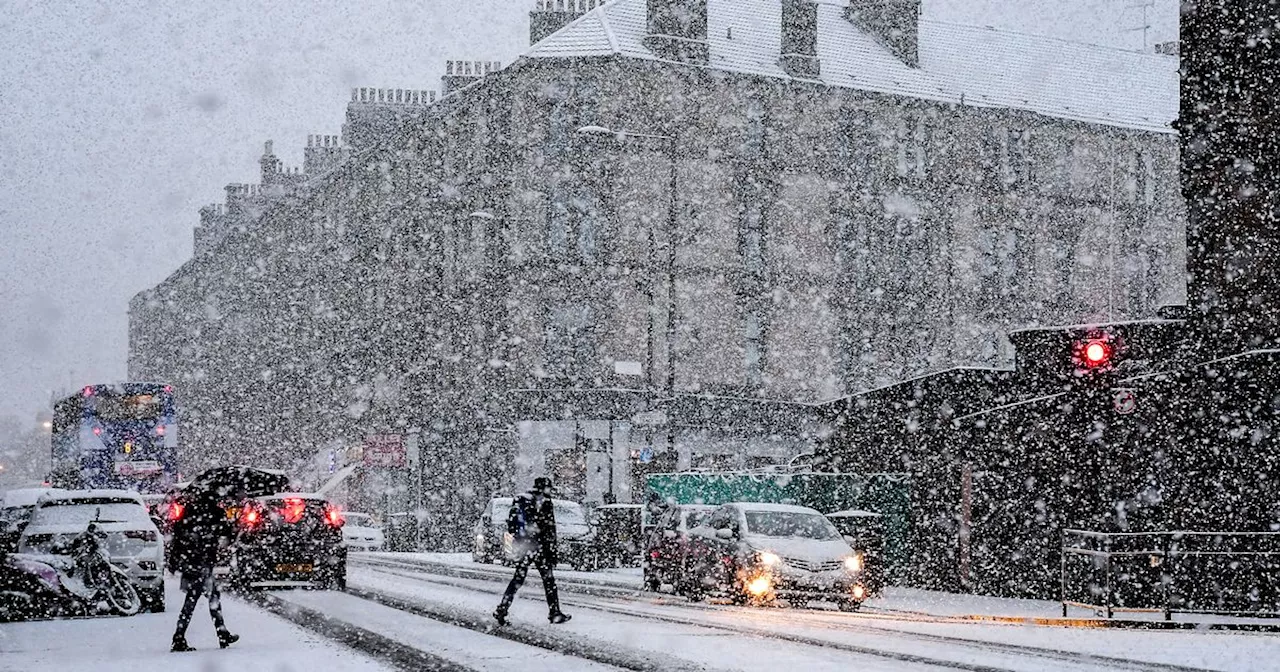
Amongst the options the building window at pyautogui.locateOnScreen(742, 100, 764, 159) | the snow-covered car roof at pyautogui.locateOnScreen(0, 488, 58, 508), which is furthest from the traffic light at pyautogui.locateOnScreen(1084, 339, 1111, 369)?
the building window at pyautogui.locateOnScreen(742, 100, 764, 159)

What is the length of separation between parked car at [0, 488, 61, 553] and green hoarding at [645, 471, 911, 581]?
14456 mm

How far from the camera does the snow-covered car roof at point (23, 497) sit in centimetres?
2045

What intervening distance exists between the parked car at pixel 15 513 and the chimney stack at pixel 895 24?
130 ft

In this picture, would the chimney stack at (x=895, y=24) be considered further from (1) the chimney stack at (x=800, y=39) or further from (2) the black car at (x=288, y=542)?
(2) the black car at (x=288, y=542)

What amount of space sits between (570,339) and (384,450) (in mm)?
11921

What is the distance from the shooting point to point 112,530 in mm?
19578

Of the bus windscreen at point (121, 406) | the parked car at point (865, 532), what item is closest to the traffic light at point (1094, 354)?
the parked car at point (865, 532)

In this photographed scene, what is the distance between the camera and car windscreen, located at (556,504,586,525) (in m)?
37.6

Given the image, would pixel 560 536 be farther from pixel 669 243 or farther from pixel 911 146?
pixel 911 146

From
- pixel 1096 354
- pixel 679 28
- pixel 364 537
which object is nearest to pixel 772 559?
pixel 1096 354

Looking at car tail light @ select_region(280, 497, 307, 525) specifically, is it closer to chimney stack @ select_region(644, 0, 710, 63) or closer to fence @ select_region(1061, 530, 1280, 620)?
fence @ select_region(1061, 530, 1280, 620)

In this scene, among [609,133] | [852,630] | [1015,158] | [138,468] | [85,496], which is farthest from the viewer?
[1015,158]

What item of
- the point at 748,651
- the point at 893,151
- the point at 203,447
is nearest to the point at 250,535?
the point at 748,651

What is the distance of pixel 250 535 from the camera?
2462 cm
